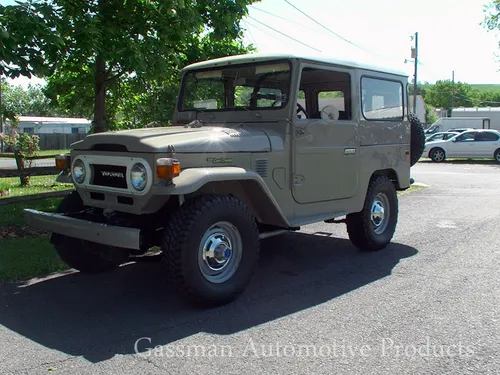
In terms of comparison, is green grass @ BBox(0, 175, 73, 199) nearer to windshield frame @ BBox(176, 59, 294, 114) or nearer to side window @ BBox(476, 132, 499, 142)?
windshield frame @ BBox(176, 59, 294, 114)

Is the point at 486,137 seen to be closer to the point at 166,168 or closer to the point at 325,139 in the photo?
the point at 325,139

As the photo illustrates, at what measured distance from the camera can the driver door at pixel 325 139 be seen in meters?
5.50

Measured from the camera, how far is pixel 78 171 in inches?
200

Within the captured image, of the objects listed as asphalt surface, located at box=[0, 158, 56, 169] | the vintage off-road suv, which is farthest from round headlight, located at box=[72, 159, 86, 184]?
asphalt surface, located at box=[0, 158, 56, 169]

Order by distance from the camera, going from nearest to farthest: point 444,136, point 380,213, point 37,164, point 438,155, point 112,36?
point 380,213
point 112,36
point 37,164
point 438,155
point 444,136

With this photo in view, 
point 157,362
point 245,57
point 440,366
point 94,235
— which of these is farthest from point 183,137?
point 440,366

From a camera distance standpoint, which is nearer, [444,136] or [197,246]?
[197,246]

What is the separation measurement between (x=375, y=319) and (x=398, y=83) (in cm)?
374

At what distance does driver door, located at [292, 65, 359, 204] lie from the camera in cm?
550

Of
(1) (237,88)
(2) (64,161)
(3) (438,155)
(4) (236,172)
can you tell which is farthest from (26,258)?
(3) (438,155)

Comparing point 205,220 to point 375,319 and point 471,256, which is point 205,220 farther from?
point 471,256

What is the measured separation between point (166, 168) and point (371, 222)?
3.32m

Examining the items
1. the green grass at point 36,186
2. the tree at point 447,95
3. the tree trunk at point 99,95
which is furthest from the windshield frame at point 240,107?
the tree at point 447,95

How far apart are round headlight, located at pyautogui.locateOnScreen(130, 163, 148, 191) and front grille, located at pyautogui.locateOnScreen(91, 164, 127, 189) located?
0.14 m
